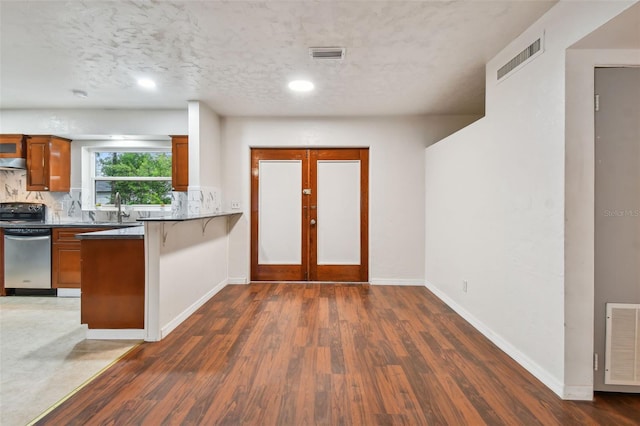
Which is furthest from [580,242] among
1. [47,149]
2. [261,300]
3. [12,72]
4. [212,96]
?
[47,149]

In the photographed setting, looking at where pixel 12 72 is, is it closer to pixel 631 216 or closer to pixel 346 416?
pixel 346 416

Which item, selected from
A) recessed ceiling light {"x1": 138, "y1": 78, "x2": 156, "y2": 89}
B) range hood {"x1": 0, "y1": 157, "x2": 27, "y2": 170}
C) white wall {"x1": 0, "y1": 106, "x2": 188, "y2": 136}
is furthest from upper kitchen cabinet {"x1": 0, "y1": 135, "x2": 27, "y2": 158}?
recessed ceiling light {"x1": 138, "y1": 78, "x2": 156, "y2": 89}

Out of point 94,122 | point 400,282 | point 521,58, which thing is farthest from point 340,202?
point 94,122

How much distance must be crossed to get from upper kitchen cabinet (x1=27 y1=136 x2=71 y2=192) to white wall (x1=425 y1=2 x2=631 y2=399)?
5452 mm

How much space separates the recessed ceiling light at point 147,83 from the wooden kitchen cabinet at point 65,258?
199cm

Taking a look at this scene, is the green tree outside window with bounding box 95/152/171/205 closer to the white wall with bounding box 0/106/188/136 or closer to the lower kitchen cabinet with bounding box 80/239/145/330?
the white wall with bounding box 0/106/188/136

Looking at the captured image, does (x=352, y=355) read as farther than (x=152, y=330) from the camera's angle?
No

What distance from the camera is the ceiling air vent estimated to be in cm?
254

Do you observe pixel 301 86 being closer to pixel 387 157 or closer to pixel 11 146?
pixel 387 157

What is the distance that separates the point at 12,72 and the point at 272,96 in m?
2.62

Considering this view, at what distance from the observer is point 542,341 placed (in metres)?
2.06

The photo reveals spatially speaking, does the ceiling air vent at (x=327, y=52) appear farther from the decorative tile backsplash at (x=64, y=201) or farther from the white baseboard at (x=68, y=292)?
the white baseboard at (x=68, y=292)

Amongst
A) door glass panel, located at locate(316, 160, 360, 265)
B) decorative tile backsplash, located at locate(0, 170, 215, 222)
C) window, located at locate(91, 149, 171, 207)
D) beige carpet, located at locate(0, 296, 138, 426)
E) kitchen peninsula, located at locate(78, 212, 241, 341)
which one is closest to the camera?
beige carpet, located at locate(0, 296, 138, 426)

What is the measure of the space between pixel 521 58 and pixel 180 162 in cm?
403
